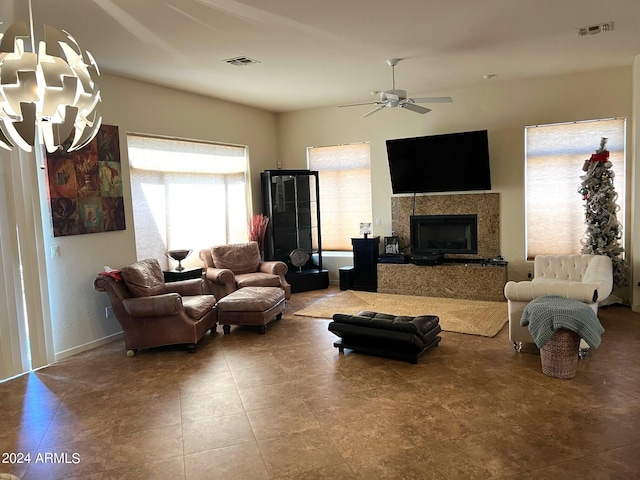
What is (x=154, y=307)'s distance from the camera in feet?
15.4

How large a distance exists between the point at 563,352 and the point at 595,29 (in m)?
3.08

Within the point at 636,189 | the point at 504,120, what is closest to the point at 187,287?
the point at 504,120

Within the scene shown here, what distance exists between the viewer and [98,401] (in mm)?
3756

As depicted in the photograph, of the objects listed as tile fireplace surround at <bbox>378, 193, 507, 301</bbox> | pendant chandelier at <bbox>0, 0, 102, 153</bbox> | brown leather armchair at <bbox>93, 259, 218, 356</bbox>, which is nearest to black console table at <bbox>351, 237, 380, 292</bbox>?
tile fireplace surround at <bbox>378, 193, 507, 301</bbox>

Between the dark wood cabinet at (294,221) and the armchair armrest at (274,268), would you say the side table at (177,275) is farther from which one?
the dark wood cabinet at (294,221)

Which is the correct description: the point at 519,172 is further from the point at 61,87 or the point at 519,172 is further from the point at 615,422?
the point at 61,87

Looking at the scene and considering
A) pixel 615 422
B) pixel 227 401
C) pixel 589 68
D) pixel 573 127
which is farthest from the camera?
pixel 573 127

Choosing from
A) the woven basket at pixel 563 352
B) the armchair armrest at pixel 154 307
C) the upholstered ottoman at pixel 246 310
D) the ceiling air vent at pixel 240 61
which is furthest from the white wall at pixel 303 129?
the woven basket at pixel 563 352

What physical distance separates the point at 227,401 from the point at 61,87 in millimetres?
2586

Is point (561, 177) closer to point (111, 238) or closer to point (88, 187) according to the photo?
point (111, 238)

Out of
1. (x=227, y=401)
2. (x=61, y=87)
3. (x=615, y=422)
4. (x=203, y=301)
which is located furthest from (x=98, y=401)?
(x=615, y=422)

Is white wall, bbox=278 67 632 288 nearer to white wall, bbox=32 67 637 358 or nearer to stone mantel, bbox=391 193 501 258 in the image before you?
white wall, bbox=32 67 637 358

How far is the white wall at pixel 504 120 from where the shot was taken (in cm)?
616

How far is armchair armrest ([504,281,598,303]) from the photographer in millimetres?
4168
